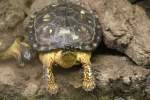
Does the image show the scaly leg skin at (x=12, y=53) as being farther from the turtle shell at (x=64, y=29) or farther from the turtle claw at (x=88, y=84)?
the turtle claw at (x=88, y=84)

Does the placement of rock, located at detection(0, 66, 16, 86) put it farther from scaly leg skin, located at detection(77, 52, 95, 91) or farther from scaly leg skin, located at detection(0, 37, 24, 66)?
scaly leg skin, located at detection(77, 52, 95, 91)

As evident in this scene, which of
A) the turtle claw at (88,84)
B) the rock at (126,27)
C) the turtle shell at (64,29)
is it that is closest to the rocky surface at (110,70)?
the rock at (126,27)

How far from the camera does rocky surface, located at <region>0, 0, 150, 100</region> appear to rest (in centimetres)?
466

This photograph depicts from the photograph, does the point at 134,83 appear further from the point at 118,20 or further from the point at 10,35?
the point at 10,35

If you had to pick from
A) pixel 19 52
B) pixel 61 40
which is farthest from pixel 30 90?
pixel 61 40

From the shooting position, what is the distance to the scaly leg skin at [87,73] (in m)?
4.54

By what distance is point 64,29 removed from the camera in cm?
473

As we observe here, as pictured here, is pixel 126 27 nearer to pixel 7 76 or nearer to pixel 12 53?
pixel 12 53

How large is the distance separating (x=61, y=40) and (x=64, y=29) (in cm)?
16

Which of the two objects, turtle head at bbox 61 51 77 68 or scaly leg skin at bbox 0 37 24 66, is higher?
turtle head at bbox 61 51 77 68

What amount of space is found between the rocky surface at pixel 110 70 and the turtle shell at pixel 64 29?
0.21m

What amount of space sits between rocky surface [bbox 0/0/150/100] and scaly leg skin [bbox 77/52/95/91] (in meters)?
0.11

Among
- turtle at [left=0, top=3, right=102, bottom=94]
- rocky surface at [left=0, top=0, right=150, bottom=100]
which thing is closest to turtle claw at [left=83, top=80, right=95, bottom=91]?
turtle at [left=0, top=3, right=102, bottom=94]

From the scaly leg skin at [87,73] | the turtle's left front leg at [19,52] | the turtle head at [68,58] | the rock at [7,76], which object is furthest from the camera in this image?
the turtle's left front leg at [19,52]
